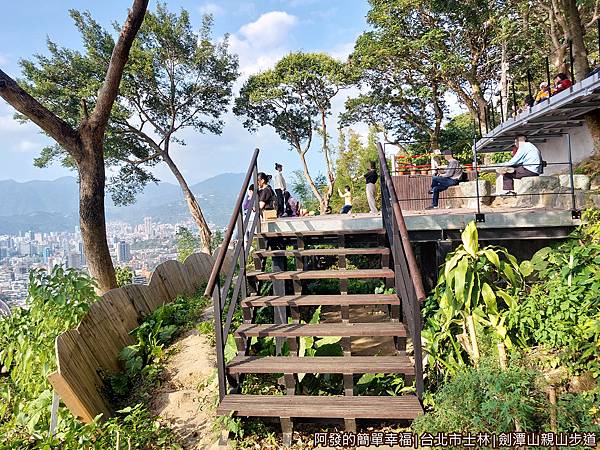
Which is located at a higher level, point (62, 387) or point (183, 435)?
point (62, 387)

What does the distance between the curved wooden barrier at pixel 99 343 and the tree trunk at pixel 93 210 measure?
0.65 meters

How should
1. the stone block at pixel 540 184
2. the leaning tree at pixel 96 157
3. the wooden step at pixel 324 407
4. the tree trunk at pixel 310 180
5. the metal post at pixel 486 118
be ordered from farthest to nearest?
1. the tree trunk at pixel 310 180
2. the metal post at pixel 486 118
3. the stone block at pixel 540 184
4. the leaning tree at pixel 96 157
5. the wooden step at pixel 324 407

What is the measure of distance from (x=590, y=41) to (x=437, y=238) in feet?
44.9

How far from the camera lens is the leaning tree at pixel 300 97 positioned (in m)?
18.9

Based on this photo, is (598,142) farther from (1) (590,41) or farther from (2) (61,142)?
(1) (590,41)

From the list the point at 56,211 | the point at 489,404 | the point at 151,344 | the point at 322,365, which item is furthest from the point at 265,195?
the point at 56,211

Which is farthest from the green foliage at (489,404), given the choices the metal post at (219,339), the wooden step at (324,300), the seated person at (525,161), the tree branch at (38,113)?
the tree branch at (38,113)

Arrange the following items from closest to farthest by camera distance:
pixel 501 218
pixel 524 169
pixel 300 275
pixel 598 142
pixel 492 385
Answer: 1. pixel 492 385
2. pixel 300 275
3. pixel 501 218
4. pixel 524 169
5. pixel 598 142

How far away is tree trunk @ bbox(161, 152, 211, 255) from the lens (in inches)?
542

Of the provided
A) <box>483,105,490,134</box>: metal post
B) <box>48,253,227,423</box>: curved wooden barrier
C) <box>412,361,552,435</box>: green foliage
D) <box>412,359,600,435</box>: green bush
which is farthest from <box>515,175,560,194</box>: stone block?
<box>483,105,490,134</box>: metal post

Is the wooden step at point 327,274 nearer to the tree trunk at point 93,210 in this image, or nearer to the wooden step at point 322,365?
the wooden step at point 322,365

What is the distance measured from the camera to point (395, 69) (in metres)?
17.5

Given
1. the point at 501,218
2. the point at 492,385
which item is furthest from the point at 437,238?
the point at 492,385

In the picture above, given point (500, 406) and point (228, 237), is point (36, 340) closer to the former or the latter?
point (228, 237)
